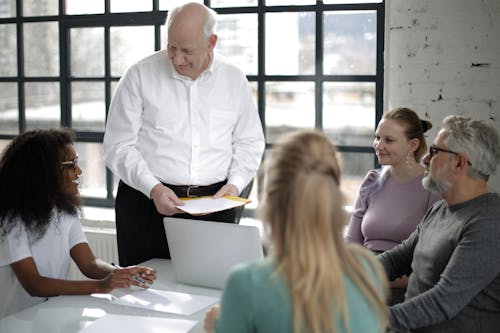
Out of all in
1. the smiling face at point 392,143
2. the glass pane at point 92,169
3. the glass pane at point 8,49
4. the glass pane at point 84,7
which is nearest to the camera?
the smiling face at point 392,143

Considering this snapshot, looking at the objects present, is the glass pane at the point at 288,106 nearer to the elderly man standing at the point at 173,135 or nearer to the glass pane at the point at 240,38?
the glass pane at the point at 240,38

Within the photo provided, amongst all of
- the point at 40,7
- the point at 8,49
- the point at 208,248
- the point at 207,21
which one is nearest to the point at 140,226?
the point at 208,248

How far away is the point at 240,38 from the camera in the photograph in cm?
435

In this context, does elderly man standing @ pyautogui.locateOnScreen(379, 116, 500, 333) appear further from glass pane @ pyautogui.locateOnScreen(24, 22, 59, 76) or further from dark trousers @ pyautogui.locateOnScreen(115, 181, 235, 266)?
glass pane @ pyautogui.locateOnScreen(24, 22, 59, 76)

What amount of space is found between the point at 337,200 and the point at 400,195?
6.17 feet

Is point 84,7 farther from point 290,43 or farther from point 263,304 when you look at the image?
point 263,304

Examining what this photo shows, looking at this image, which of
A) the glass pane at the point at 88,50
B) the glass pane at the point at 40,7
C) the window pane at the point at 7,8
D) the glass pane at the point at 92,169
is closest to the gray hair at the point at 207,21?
the glass pane at the point at 88,50

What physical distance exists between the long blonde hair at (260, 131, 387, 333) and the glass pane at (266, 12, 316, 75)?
10.0 ft

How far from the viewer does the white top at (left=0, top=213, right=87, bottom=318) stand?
232 cm

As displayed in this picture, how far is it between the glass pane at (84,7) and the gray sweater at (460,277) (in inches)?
122

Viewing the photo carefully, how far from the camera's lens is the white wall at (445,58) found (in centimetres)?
358

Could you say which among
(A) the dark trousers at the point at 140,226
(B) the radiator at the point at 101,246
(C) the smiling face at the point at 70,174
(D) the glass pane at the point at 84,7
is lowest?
(B) the radiator at the point at 101,246

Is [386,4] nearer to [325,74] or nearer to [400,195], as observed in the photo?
[325,74]

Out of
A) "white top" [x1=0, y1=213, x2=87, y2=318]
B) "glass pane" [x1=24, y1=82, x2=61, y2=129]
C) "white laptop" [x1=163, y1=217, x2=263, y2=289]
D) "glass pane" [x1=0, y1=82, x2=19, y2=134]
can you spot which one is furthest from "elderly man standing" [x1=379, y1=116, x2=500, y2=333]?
"glass pane" [x1=0, y1=82, x2=19, y2=134]
